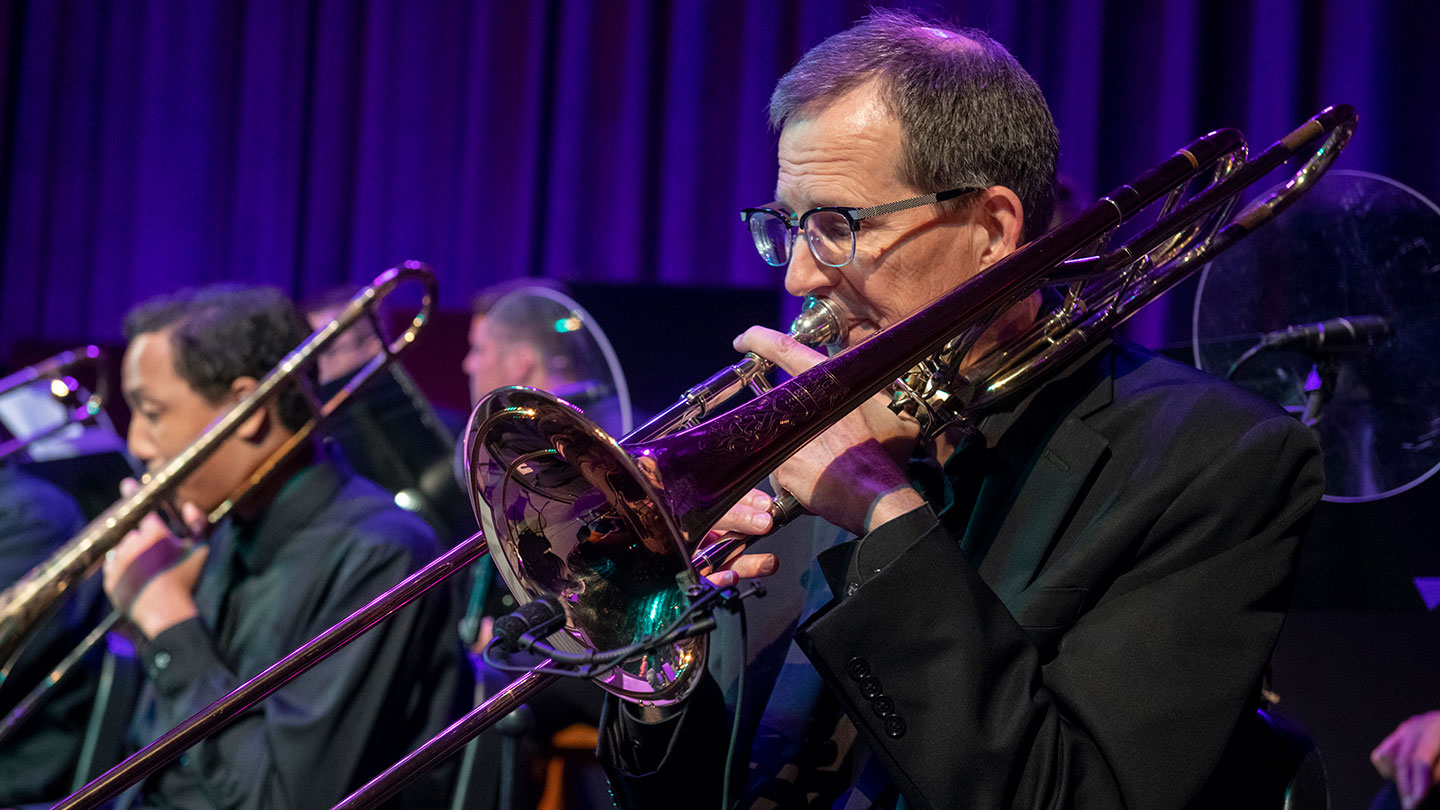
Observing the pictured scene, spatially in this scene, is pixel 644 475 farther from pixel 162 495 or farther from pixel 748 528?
pixel 162 495

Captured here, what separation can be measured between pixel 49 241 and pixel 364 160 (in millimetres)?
1677

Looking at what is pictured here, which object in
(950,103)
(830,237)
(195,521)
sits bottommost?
(195,521)

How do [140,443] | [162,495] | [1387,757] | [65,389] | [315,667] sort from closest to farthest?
[1387,757] → [315,667] → [162,495] → [140,443] → [65,389]

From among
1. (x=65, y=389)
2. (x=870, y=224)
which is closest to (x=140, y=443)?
(x=65, y=389)

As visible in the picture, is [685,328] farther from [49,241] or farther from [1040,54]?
[49,241]

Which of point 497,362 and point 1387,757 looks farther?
point 497,362

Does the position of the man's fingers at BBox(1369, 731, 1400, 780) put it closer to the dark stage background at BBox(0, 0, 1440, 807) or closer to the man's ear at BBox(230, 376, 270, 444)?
the dark stage background at BBox(0, 0, 1440, 807)

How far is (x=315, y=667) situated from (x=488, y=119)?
308 centimetres

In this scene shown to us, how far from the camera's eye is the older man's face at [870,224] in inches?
65.6

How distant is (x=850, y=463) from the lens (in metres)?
1.42

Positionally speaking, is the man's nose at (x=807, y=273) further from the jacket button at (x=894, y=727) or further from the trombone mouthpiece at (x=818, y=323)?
the jacket button at (x=894, y=727)

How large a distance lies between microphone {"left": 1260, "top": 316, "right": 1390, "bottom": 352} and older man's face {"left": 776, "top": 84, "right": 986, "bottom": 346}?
0.66 metres

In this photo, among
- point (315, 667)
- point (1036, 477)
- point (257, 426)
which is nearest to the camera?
point (1036, 477)

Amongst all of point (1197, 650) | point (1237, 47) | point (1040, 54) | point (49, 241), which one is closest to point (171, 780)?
point (1197, 650)
